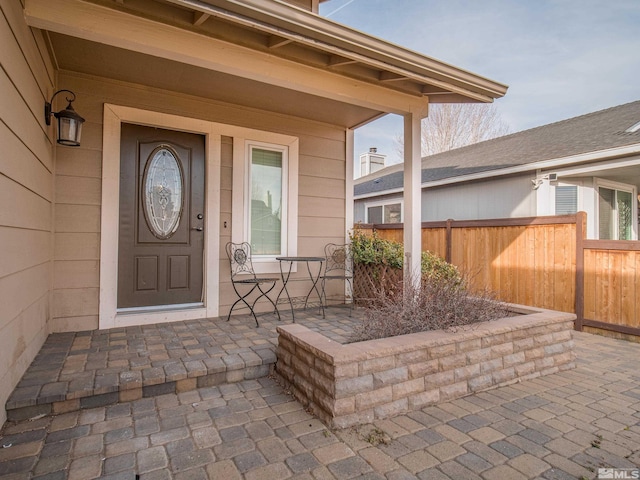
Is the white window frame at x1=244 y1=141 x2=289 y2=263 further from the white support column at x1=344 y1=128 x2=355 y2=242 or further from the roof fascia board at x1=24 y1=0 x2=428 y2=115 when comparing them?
the roof fascia board at x1=24 y1=0 x2=428 y2=115

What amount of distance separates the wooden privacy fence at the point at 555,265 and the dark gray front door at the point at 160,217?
3128 millimetres

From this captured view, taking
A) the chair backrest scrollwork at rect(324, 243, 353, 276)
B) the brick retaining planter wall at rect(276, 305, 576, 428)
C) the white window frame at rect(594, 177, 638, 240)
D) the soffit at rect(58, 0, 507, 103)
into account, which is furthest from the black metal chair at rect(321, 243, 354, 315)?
the white window frame at rect(594, 177, 638, 240)

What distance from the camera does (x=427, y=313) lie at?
2.70 m

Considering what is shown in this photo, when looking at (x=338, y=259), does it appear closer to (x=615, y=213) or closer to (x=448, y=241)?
(x=448, y=241)

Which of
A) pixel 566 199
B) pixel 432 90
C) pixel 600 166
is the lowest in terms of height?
pixel 566 199

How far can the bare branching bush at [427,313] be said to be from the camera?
8.54 ft

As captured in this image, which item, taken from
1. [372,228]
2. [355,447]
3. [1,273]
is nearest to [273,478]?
[355,447]

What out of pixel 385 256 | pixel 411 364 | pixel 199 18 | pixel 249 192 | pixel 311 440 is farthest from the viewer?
pixel 385 256

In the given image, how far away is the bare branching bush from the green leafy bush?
144 cm

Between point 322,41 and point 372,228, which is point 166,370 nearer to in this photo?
point 322,41

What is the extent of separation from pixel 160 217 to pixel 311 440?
285 cm

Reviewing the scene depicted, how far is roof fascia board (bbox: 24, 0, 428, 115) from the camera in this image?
2.32 metres

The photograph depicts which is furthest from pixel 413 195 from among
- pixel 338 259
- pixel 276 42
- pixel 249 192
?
pixel 276 42

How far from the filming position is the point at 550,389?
2.56 metres
